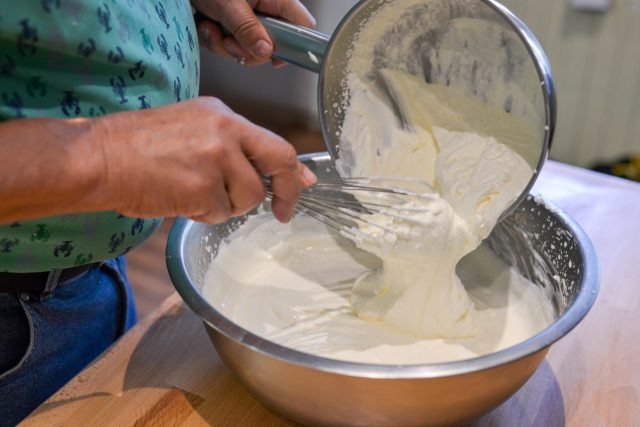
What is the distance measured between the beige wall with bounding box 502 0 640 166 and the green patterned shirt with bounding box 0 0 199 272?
1.65m

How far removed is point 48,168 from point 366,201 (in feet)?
1.41

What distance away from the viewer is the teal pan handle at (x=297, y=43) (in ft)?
2.65

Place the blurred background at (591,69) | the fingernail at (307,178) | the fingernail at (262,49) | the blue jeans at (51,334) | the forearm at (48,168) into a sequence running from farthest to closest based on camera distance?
1. the blurred background at (591,69)
2. the fingernail at (262,49)
3. the blue jeans at (51,334)
4. the fingernail at (307,178)
5. the forearm at (48,168)

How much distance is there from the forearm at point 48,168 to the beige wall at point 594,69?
1.89m

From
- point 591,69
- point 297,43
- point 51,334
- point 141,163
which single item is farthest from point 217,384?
point 591,69

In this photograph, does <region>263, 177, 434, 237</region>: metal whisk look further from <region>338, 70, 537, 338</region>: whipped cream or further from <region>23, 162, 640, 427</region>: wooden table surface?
<region>23, 162, 640, 427</region>: wooden table surface

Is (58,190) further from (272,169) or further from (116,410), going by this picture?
(116,410)

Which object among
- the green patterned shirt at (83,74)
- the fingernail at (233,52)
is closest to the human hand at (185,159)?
the green patterned shirt at (83,74)

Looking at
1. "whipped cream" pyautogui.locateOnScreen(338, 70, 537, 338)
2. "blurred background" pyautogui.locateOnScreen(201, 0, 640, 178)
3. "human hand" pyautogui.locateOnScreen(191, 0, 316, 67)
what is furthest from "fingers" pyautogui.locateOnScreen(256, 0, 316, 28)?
"blurred background" pyautogui.locateOnScreen(201, 0, 640, 178)

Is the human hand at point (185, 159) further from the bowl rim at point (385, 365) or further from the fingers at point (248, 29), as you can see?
the fingers at point (248, 29)

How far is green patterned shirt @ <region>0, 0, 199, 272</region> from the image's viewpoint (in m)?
0.58

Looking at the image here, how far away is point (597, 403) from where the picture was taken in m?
0.74

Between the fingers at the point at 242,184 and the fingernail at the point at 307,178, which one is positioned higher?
the fingers at the point at 242,184

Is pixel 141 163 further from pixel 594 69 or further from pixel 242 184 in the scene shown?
pixel 594 69
